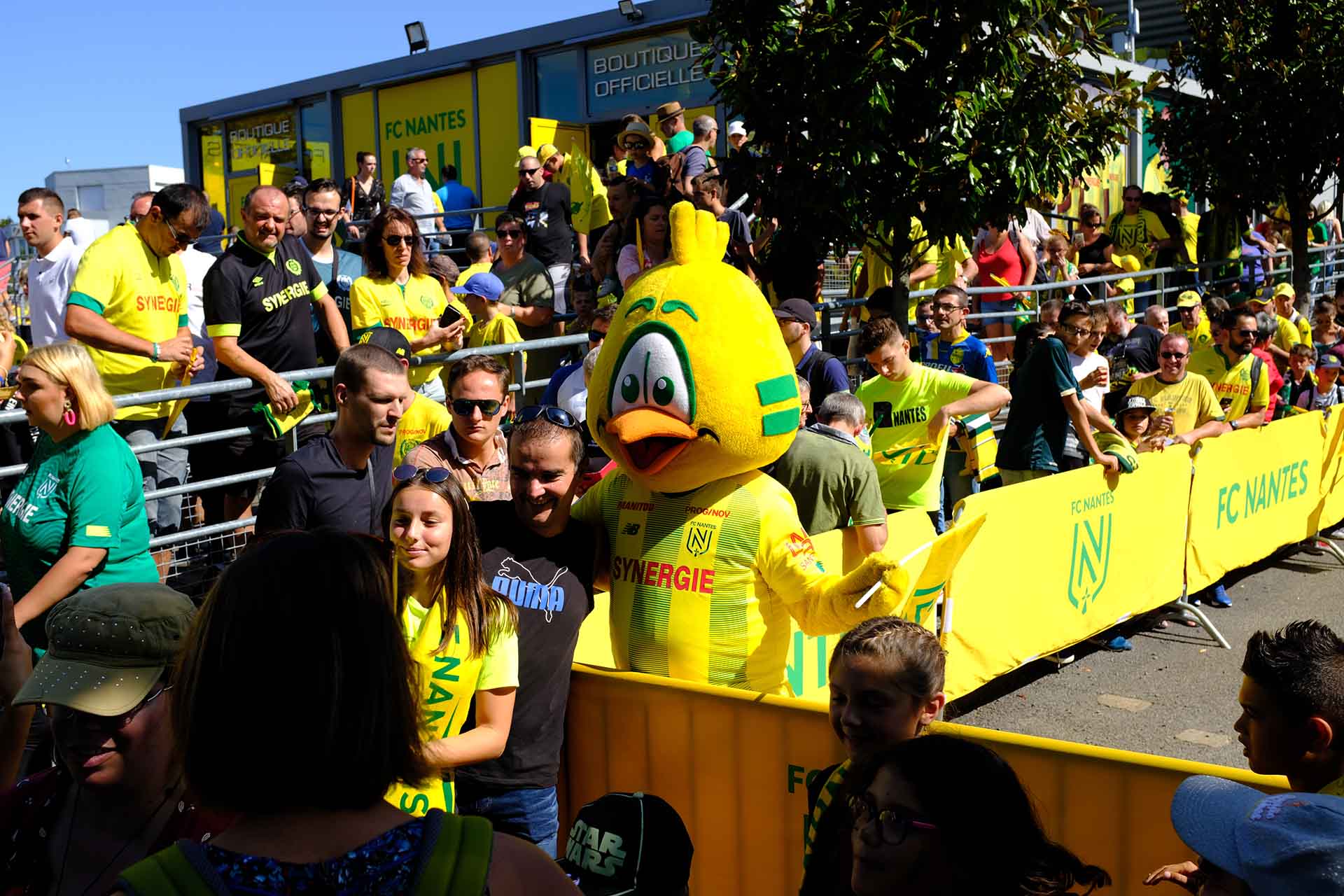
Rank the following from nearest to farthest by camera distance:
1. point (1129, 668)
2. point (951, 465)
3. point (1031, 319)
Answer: point (1129, 668) < point (951, 465) < point (1031, 319)

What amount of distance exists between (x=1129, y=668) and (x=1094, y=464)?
1.26 metres

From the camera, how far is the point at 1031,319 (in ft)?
39.2

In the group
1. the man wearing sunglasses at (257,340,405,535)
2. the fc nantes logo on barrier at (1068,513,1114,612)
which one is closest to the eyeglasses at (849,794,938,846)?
the man wearing sunglasses at (257,340,405,535)

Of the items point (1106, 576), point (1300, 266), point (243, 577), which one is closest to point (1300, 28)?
point (1300, 266)

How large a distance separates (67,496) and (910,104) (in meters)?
5.65

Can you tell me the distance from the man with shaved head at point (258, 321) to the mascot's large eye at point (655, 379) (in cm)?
282

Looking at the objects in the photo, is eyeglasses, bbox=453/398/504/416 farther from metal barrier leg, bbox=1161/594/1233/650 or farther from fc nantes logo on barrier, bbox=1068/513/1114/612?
metal barrier leg, bbox=1161/594/1233/650

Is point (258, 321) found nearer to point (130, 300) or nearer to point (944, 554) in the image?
point (130, 300)

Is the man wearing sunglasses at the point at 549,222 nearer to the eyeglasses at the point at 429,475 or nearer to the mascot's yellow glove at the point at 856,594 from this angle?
the eyeglasses at the point at 429,475

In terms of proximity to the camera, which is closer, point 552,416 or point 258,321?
point 552,416

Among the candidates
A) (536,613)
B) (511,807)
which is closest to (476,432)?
(536,613)

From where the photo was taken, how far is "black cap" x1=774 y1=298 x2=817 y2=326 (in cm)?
673

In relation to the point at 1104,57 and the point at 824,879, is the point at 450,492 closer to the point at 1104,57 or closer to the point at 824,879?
the point at 824,879

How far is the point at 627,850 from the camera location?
6.10ft
